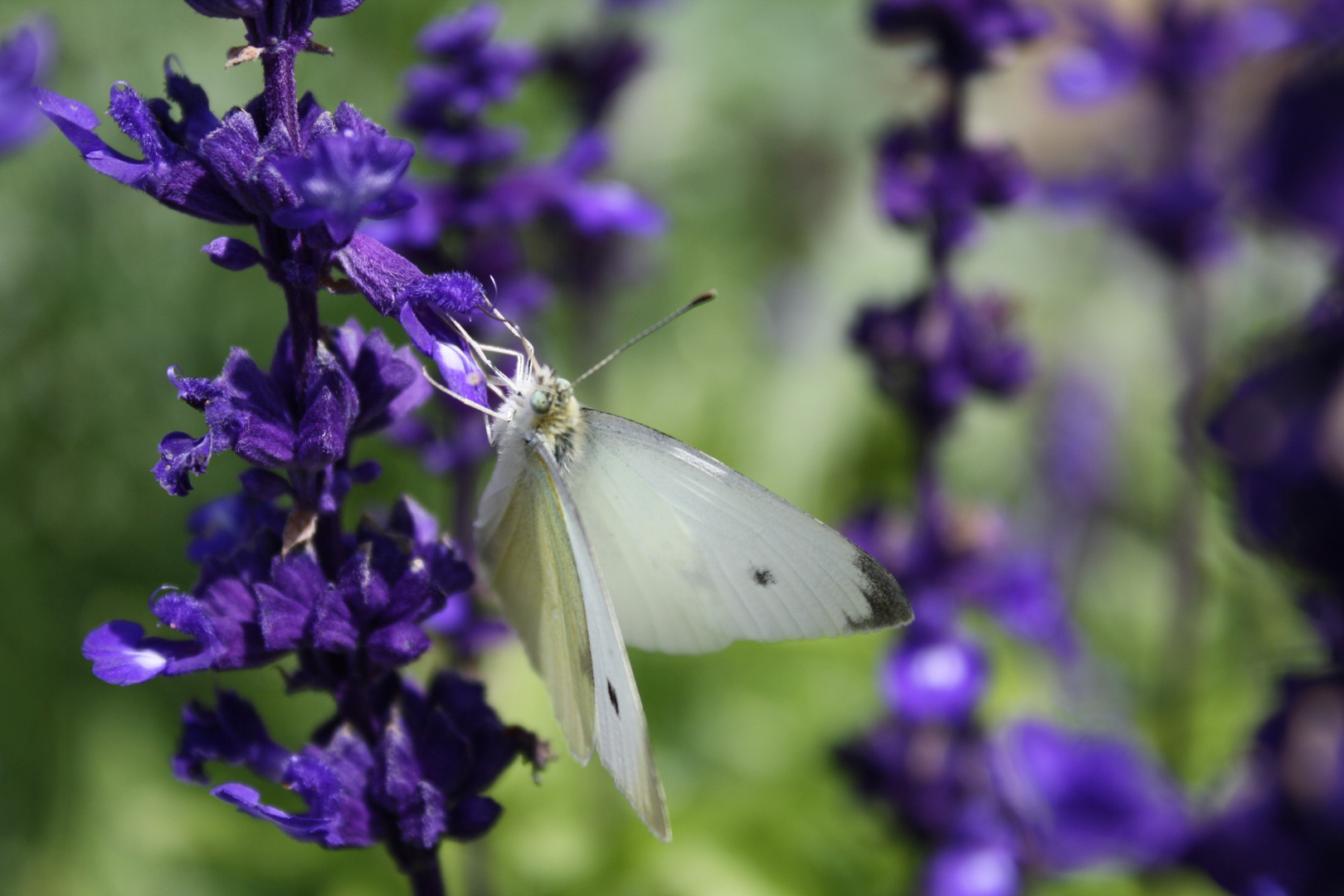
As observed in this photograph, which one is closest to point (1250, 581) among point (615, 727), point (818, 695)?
point (818, 695)

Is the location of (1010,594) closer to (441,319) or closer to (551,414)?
(551,414)

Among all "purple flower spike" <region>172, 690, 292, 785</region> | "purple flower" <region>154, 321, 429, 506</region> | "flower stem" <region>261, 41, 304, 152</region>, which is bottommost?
"purple flower spike" <region>172, 690, 292, 785</region>

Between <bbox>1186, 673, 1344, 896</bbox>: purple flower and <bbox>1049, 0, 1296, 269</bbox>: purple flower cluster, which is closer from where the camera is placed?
<bbox>1186, 673, 1344, 896</bbox>: purple flower

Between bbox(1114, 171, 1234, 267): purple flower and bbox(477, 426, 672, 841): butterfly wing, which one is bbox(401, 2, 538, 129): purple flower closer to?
bbox(477, 426, 672, 841): butterfly wing

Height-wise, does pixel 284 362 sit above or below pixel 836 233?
above

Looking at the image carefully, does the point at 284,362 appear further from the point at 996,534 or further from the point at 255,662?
the point at 996,534

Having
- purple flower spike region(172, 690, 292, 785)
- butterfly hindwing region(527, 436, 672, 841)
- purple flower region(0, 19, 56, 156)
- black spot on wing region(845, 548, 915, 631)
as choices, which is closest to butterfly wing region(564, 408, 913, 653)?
black spot on wing region(845, 548, 915, 631)
